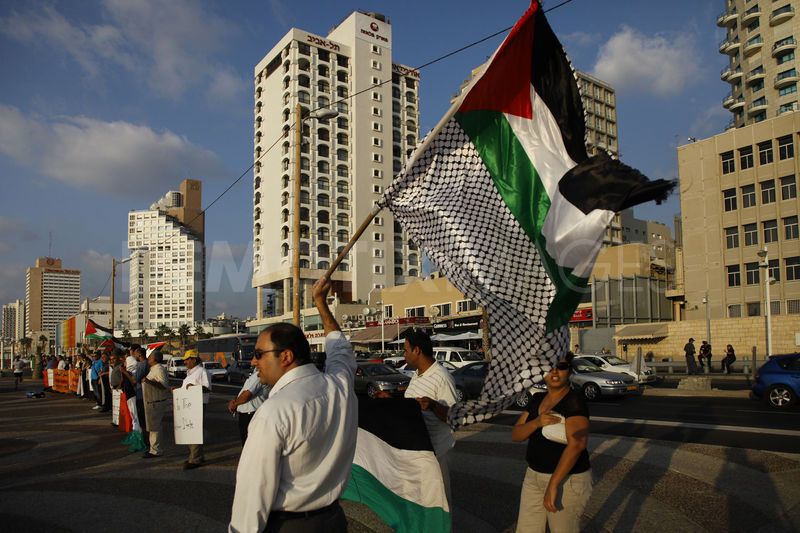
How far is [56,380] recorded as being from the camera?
29.0 meters

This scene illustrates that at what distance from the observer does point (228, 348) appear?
53.1m

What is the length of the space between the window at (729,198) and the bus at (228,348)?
3714 centimetres

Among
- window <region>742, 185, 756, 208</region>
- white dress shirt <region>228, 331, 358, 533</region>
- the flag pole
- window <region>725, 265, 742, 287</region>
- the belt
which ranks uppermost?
window <region>742, 185, 756, 208</region>

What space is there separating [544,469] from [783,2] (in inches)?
3240

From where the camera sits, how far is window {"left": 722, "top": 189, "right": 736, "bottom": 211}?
161 ft

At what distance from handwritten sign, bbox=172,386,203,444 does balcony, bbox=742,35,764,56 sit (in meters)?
81.3

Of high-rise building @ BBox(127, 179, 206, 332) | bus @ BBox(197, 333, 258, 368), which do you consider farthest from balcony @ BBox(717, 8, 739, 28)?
high-rise building @ BBox(127, 179, 206, 332)

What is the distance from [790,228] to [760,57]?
37.3m

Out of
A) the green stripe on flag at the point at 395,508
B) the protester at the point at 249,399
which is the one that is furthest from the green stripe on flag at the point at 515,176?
the protester at the point at 249,399

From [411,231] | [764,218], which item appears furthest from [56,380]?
[764,218]

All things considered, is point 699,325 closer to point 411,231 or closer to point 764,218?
point 764,218

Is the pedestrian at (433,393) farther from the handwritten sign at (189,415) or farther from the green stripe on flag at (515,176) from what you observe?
the handwritten sign at (189,415)

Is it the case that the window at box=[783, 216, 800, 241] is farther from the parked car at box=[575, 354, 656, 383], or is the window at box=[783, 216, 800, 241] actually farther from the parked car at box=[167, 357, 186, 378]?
the parked car at box=[167, 357, 186, 378]

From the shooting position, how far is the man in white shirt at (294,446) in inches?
104
